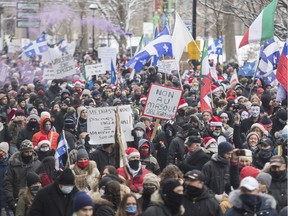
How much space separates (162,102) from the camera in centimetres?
1659

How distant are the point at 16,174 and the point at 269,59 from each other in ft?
33.2

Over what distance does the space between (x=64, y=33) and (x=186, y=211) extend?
75573 mm

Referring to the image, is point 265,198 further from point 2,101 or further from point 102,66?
point 102,66

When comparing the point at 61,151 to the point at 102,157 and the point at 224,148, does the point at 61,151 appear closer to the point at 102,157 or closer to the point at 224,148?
the point at 102,157

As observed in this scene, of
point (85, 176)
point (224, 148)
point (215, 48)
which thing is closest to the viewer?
point (224, 148)

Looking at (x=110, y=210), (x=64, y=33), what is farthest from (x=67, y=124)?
(x=64, y=33)

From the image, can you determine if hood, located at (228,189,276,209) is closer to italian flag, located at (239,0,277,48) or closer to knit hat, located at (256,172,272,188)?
knit hat, located at (256,172,272,188)

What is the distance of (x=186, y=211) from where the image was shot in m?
10.2

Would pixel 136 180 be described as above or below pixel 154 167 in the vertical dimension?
above

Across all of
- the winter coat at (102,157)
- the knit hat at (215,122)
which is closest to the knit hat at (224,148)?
the winter coat at (102,157)

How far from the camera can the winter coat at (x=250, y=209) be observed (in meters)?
9.48

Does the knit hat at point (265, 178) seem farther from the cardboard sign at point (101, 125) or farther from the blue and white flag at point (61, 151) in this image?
the cardboard sign at point (101, 125)

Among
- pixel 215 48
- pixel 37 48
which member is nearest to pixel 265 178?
pixel 215 48

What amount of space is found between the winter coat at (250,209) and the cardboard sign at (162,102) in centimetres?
690
